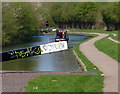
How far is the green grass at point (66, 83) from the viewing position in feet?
42.1

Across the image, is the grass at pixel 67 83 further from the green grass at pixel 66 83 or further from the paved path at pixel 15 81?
the paved path at pixel 15 81

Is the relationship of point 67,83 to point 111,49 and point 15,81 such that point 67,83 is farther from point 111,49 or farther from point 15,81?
point 111,49

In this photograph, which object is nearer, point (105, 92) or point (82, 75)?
point (105, 92)

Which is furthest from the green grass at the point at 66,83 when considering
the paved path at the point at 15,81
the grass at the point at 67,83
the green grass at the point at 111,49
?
the green grass at the point at 111,49

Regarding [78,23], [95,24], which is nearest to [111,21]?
[95,24]

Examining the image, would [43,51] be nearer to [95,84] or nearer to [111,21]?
[95,84]

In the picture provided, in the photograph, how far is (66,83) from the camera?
13.9 m

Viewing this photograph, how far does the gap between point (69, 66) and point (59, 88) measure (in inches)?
455

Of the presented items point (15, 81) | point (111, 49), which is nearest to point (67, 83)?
point (15, 81)

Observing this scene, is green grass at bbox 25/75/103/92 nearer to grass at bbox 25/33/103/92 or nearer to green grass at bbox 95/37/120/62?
grass at bbox 25/33/103/92

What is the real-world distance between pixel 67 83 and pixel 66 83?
1.9 inches

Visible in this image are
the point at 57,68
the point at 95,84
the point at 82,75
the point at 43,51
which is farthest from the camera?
the point at 57,68

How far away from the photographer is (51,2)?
117 meters

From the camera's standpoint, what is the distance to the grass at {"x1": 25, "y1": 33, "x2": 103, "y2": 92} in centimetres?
1283
